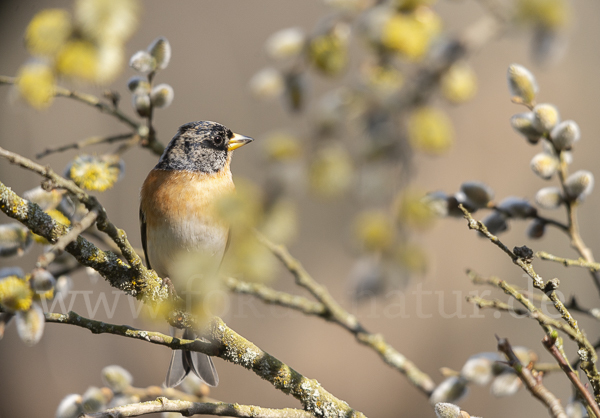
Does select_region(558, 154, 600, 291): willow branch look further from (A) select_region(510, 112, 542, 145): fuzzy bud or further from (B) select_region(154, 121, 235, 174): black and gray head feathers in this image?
(B) select_region(154, 121, 235, 174): black and gray head feathers

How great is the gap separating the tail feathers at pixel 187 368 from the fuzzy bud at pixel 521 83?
0.67 m

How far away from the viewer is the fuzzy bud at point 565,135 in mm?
817

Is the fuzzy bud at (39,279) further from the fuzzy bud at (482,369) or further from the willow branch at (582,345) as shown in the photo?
the fuzzy bud at (482,369)

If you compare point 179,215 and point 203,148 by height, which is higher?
point 203,148

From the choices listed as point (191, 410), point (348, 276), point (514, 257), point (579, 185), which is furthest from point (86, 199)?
point (348, 276)

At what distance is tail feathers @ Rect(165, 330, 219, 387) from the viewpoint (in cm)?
93

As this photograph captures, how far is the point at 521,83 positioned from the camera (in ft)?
2.68

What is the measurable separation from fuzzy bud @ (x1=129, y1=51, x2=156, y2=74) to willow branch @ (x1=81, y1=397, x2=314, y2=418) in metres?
0.48

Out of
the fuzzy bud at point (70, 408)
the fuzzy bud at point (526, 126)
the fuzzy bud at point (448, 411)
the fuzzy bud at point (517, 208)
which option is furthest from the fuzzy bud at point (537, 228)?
the fuzzy bud at point (70, 408)

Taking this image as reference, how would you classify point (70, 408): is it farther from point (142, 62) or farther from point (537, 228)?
point (537, 228)

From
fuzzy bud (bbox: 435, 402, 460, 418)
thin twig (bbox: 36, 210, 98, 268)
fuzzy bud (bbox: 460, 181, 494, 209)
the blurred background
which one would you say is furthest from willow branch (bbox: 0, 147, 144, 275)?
the blurred background

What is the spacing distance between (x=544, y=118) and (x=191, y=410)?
0.65 meters

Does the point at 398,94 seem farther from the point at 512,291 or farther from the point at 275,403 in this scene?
the point at 275,403

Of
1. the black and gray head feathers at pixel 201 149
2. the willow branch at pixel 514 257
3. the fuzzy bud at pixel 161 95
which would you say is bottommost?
the willow branch at pixel 514 257
